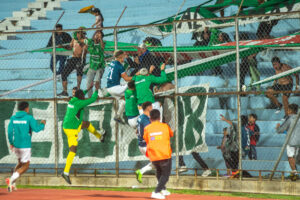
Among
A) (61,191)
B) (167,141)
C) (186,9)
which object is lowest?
(61,191)

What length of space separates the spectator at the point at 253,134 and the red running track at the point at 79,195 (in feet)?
6.15

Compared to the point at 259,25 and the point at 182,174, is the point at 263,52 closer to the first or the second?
the point at 259,25

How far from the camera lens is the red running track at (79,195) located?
11586 mm

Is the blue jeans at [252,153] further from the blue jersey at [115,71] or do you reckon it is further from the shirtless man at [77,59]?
the shirtless man at [77,59]

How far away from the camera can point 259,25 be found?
1677cm

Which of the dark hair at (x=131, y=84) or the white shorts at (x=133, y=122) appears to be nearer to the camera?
the dark hair at (x=131, y=84)

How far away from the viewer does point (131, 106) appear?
13.5 m

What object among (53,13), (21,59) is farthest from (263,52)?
(53,13)

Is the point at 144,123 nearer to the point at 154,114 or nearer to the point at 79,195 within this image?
the point at 154,114

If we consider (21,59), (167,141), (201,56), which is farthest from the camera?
(21,59)

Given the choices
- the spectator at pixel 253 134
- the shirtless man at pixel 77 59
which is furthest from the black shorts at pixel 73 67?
the spectator at pixel 253 134

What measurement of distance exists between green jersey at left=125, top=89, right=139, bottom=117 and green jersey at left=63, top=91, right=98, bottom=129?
690 millimetres

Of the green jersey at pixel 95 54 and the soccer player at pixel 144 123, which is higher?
the green jersey at pixel 95 54

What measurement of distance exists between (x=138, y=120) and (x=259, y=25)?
5.87 m
